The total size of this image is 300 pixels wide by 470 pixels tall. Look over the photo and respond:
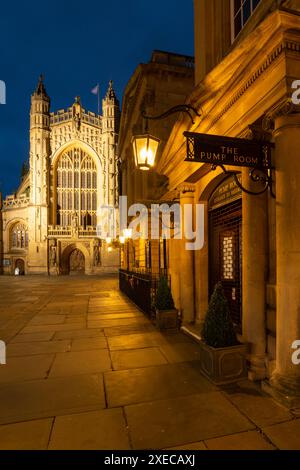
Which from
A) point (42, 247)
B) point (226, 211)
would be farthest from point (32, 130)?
Answer: point (226, 211)

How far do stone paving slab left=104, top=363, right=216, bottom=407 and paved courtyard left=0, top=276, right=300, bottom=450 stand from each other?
1 centimetres

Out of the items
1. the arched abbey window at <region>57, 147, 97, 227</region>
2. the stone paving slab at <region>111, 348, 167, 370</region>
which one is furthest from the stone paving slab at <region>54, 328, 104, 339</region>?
the arched abbey window at <region>57, 147, 97, 227</region>

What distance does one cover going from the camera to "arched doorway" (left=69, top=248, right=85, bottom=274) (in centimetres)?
4206

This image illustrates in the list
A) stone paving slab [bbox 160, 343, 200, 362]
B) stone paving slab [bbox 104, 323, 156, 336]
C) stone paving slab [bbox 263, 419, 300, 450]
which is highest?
stone paving slab [bbox 263, 419, 300, 450]

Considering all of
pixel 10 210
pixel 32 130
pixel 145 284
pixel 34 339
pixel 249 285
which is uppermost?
pixel 32 130

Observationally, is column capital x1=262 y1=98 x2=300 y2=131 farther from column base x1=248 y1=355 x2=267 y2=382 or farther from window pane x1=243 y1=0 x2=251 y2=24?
window pane x1=243 y1=0 x2=251 y2=24

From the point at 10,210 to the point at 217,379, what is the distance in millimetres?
43860

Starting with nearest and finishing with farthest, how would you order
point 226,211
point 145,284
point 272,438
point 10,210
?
point 272,438, point 226,211, point 145,284, point 10,210

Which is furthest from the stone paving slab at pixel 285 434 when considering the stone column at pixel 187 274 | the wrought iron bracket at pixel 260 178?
the stone column at pixel 187 274

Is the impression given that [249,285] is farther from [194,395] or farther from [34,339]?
[34,339]

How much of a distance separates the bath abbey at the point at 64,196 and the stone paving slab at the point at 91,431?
36.3 m

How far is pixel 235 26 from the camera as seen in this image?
24.1ft

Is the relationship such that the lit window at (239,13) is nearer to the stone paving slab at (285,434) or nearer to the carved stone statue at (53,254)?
the stone paving slab at (285,434)

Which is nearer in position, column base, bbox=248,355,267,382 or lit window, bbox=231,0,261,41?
column base, bbox=248,355,267,382
